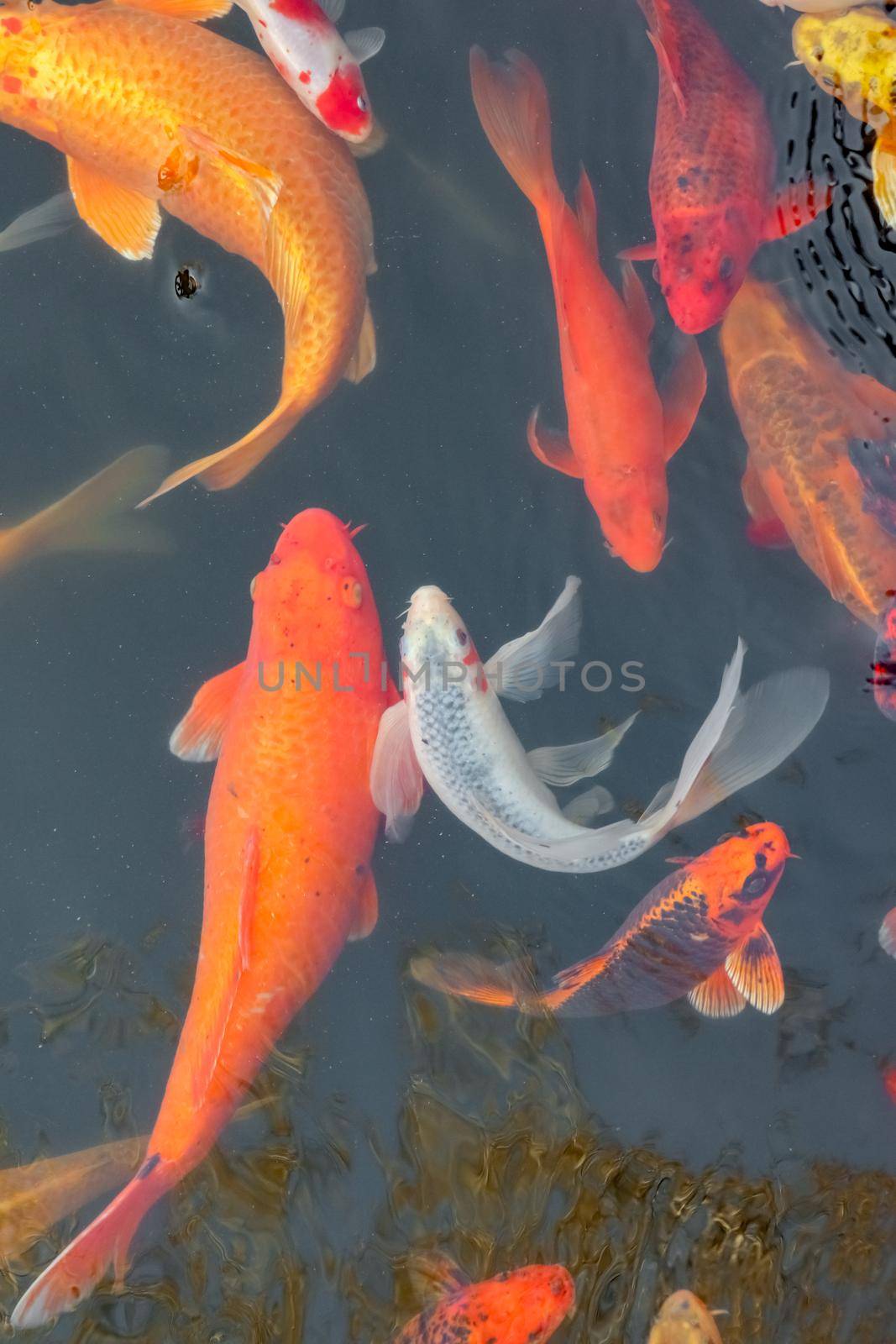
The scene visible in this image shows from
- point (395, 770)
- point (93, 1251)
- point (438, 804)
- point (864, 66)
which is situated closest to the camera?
point (93, 1251)

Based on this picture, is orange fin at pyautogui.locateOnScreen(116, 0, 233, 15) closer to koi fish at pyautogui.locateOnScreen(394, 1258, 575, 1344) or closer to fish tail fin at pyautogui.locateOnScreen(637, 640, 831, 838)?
fish tail fin at pyautogui.locateOnScreen(637, 640, 831, 838)

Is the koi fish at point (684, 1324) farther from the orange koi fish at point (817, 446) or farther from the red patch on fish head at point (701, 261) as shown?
the red patch on fish head at point (701, 261)

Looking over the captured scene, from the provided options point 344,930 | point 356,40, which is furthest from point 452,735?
point 356,40

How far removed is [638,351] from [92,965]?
10.2 ft

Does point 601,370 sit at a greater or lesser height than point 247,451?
A: greater

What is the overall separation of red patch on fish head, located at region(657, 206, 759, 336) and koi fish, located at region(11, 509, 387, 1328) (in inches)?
56.8

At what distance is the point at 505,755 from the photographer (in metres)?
3.58

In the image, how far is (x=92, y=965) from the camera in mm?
4352

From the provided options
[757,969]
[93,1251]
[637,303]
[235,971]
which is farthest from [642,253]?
[93,1251]

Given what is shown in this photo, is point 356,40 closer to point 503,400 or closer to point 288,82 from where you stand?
point 288,82

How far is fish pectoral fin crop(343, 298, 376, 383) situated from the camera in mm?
4188

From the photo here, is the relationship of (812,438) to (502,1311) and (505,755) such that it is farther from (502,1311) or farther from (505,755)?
(502,1311)

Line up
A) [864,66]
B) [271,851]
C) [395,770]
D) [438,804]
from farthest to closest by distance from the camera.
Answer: [438,804] < [864,66] < [395,770] < [271,851]

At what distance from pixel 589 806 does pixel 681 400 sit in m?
1.50
